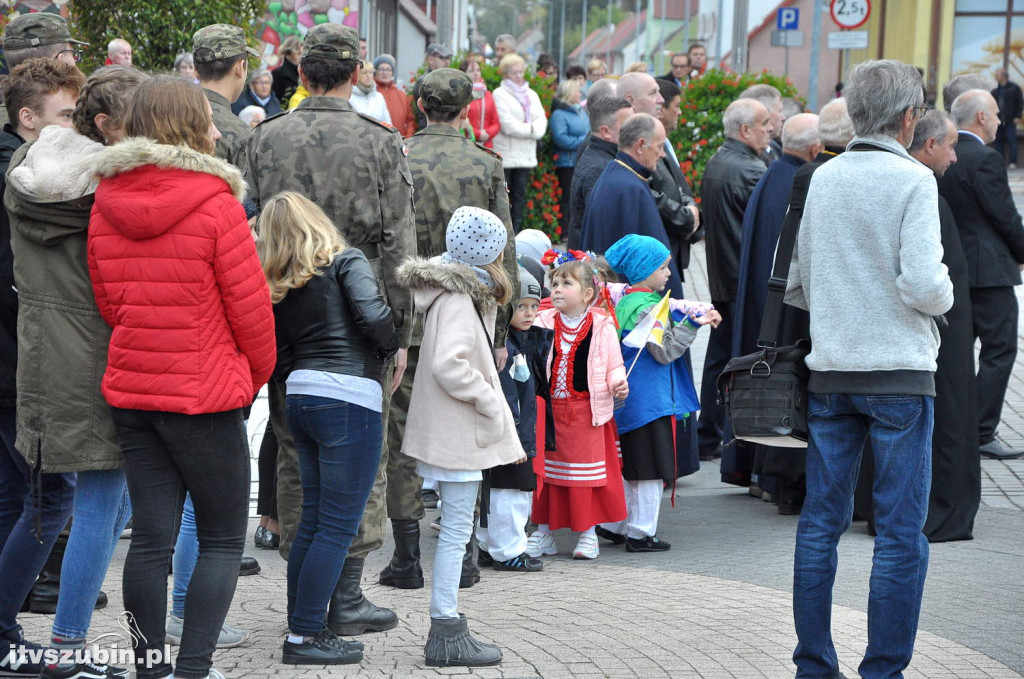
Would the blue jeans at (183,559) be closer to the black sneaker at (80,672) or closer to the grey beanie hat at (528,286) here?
the black sneaker at (80,672)

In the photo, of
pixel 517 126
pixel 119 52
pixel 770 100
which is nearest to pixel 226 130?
pixel 770 100

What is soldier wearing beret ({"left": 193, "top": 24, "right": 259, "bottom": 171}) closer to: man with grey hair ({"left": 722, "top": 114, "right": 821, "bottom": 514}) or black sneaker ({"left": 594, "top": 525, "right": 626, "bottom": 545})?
black sneaker ({"left": 594, "top": 525, "right": 626, "bottom": 545})

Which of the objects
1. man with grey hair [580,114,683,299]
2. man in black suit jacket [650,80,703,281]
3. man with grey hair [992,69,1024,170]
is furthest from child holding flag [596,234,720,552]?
man with grey hair [992,69,1024,170]

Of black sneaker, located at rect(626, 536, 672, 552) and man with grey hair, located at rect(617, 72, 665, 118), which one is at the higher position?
man with grey hair, located at rect(617, 72, 665, 118)

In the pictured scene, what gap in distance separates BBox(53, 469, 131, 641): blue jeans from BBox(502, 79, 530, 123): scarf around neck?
11699 millimetres

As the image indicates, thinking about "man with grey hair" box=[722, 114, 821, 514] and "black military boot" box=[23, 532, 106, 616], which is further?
"man with grey hair" box=[722, 114, 821, 514]

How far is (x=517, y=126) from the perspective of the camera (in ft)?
49.2

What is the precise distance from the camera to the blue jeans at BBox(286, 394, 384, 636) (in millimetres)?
4289

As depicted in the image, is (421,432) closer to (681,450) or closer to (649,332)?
(649,332)

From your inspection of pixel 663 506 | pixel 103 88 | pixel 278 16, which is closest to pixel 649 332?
pixel 663 506

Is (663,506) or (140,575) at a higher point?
(140,575)

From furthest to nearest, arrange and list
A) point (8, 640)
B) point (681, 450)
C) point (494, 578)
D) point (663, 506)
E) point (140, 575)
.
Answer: point (663, 506) → point (681, 450) → point (494, 578) → point (8, 640) → point (140, 575)

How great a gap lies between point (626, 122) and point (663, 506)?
6.99ft

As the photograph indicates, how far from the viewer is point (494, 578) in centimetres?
579
